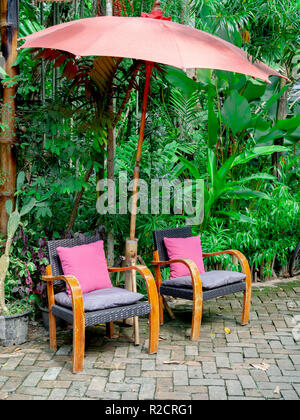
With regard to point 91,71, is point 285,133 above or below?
below

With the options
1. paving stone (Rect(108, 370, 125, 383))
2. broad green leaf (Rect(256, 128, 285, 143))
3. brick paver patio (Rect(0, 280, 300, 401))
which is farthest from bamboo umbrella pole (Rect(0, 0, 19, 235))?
broad green leaf (Rect(256, 128, 285, 143))

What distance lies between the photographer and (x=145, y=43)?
10.4ft

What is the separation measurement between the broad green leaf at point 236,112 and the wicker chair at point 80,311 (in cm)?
224

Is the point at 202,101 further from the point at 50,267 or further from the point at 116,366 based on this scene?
the point at 116,366

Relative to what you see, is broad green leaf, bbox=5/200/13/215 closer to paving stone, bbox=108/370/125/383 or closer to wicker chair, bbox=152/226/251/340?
wicker chair, bbox=152/226/251/340

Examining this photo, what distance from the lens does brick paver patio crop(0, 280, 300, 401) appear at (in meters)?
3.07

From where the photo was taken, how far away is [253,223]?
559 cm

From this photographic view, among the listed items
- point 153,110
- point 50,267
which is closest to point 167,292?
point 50,267

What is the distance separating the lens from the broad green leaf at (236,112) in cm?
536

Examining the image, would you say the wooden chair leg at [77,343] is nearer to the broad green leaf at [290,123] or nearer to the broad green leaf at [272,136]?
the broad green leaf at [272,136]

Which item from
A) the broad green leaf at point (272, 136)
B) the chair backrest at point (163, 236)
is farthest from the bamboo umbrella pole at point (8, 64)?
the broad green leaf at point (272, 136)

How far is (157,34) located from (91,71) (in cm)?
113

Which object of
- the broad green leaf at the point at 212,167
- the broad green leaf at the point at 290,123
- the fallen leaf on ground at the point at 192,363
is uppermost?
the broad green leaf at the point at 290,123

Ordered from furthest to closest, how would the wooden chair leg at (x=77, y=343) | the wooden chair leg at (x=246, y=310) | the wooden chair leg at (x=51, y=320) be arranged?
the wooden chair leg at (x=246, y=310)
the wooden chair leg at (x=51, y=320)
the wooden chair leg at (x=77, y=343)
